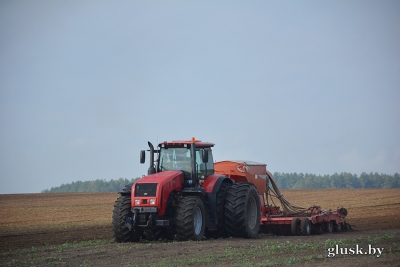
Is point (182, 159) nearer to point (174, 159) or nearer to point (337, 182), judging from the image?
point (174, 159)

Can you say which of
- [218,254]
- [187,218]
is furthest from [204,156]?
[218,254]

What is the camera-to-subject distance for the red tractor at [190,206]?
617 inches

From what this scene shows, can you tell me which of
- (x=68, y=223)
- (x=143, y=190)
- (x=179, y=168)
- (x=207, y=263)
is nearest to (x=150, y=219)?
(x=143, y=190)

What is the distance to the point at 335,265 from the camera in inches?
442

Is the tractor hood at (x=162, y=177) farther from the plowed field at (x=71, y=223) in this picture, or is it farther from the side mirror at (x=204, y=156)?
the plowed field at (x=71, y=223)

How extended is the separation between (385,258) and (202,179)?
21.3 ft

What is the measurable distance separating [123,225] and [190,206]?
74.4 inches

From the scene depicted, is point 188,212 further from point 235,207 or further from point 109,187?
point 109,187

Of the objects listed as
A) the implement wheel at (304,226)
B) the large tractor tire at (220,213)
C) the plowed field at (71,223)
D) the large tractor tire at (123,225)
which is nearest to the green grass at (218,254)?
the large tractor tire at (123,225)

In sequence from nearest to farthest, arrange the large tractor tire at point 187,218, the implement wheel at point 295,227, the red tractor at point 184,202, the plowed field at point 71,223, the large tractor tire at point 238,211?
the large tractor tire at point 187,218 → the red tractor at point 184,202 → the large tractor tire at point 238,211 → the plowed field at point 71,223 → the implement wheel at point 295,227

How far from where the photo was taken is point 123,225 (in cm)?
1588

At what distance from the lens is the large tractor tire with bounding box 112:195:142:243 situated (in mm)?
15898

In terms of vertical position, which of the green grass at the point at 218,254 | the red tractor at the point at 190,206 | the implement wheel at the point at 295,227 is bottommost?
the green grass at the point at 218,254

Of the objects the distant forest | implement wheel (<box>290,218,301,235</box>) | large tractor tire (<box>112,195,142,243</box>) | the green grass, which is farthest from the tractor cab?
the distant forest
